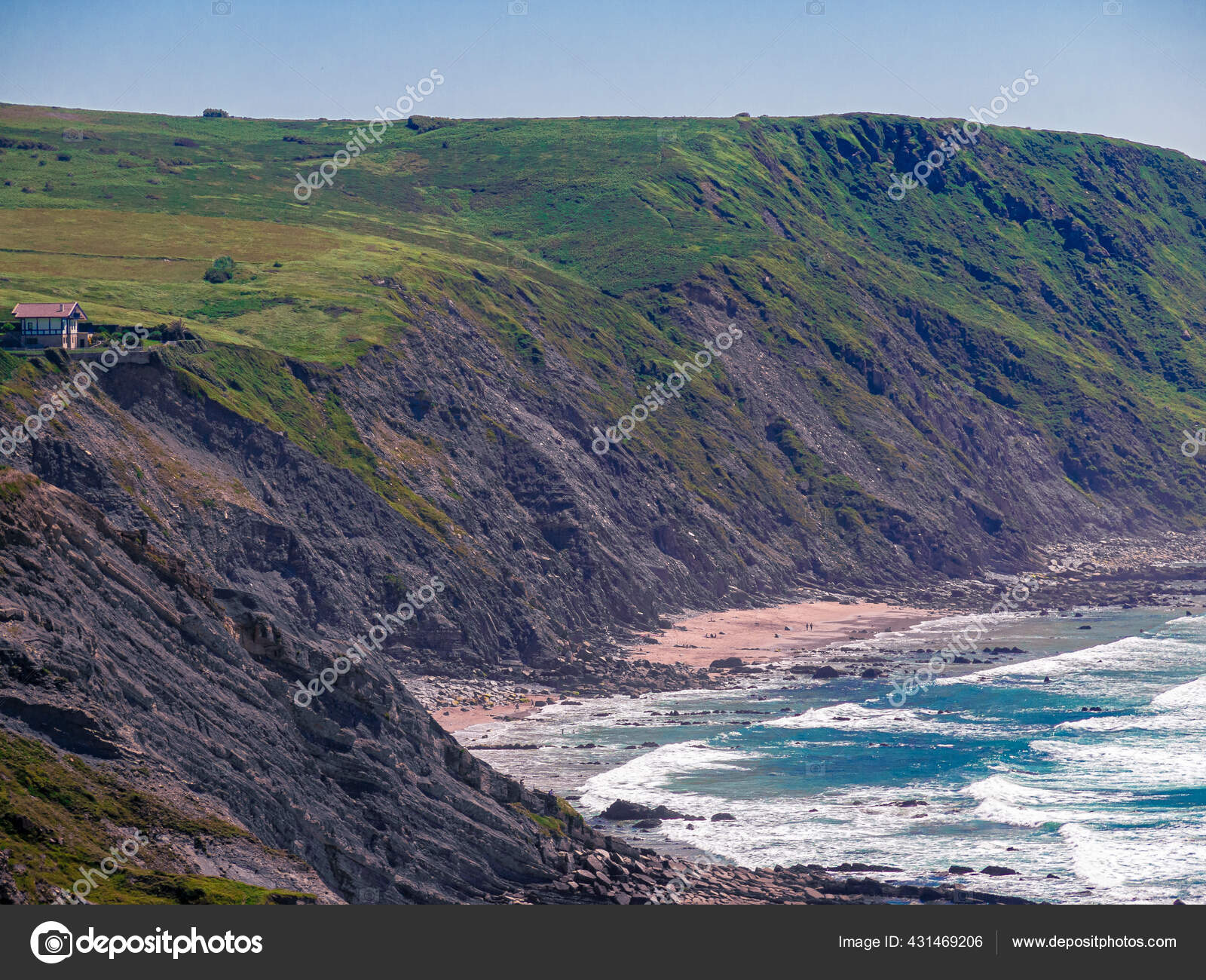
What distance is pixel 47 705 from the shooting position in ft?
122

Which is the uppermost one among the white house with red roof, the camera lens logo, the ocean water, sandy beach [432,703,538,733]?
the white house with red roof

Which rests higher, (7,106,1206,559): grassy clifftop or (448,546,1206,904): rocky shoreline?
(7,106,1206,559): grassy clifftop

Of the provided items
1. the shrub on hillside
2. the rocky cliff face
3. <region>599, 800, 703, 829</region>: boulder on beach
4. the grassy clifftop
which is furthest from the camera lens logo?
the shrub on hillside

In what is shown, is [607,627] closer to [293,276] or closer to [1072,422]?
[293,276]

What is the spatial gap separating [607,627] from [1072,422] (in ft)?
370

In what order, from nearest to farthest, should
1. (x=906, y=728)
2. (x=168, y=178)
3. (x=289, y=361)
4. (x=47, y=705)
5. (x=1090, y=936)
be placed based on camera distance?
1. (x=1090, y=936)
2. (x=47, y=705)
3. (x=906, y=728)
4. (x=289, y=361)
5. (x=168, y=178)

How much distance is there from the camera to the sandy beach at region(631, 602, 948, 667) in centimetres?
10275

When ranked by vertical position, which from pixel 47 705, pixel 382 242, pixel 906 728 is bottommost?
pixel 906 728

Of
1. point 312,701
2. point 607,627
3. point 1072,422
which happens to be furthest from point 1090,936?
point 1072,422

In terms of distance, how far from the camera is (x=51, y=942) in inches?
1053

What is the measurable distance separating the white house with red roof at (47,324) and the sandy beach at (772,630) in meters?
45.6

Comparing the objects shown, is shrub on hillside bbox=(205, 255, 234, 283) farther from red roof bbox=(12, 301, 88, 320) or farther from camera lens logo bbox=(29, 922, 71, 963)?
camera lens logo bbox=(29, 922, 71, 963)

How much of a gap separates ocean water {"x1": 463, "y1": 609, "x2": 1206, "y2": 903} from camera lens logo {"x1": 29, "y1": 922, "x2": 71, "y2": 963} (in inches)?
1391

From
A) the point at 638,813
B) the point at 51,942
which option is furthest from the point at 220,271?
the point at 51,942
